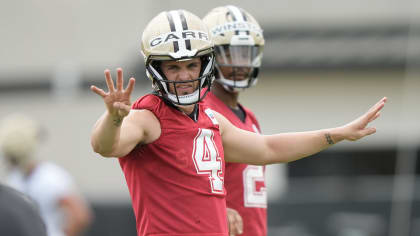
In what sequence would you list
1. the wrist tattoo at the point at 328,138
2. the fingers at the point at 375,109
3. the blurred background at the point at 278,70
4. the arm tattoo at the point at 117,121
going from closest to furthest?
the arm tattoo at the point at 117,121
the fingers at the point at 375,109
the wrist tattoo at the point at 328,138
the blurred background at the point at 278,70

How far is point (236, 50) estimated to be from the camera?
537 cm

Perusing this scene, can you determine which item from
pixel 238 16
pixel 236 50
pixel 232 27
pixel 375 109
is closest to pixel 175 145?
pixel 375 109

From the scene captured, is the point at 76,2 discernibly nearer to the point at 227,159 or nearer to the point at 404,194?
the point at 404,194

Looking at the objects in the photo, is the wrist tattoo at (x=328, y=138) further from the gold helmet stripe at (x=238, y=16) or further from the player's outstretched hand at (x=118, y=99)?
the player's outstretched hand at (x=118, y=99)

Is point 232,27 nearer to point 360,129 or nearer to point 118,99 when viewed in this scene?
point 360,129

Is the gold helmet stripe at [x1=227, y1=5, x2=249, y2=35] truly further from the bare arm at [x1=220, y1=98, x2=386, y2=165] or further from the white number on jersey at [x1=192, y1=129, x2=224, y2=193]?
the white number on jersey at [x1=192, y1=129, x2=224, y2=193]

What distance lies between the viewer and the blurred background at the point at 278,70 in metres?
14.7

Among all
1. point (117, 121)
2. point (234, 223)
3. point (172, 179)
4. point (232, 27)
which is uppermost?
point (232, 27)

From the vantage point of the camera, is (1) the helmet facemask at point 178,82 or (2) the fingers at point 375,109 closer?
(1) the helmet facemask at point 178,82

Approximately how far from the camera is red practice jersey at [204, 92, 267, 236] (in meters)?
5.23

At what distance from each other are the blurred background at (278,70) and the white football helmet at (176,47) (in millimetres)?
9838

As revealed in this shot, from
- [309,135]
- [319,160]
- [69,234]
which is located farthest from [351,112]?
[309,135]

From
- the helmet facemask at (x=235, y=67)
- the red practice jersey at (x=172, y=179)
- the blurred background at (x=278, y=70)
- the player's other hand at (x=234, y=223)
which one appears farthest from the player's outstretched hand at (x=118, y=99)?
the blurred background at (x=278, y=70)

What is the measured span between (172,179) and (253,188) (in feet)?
3.69
